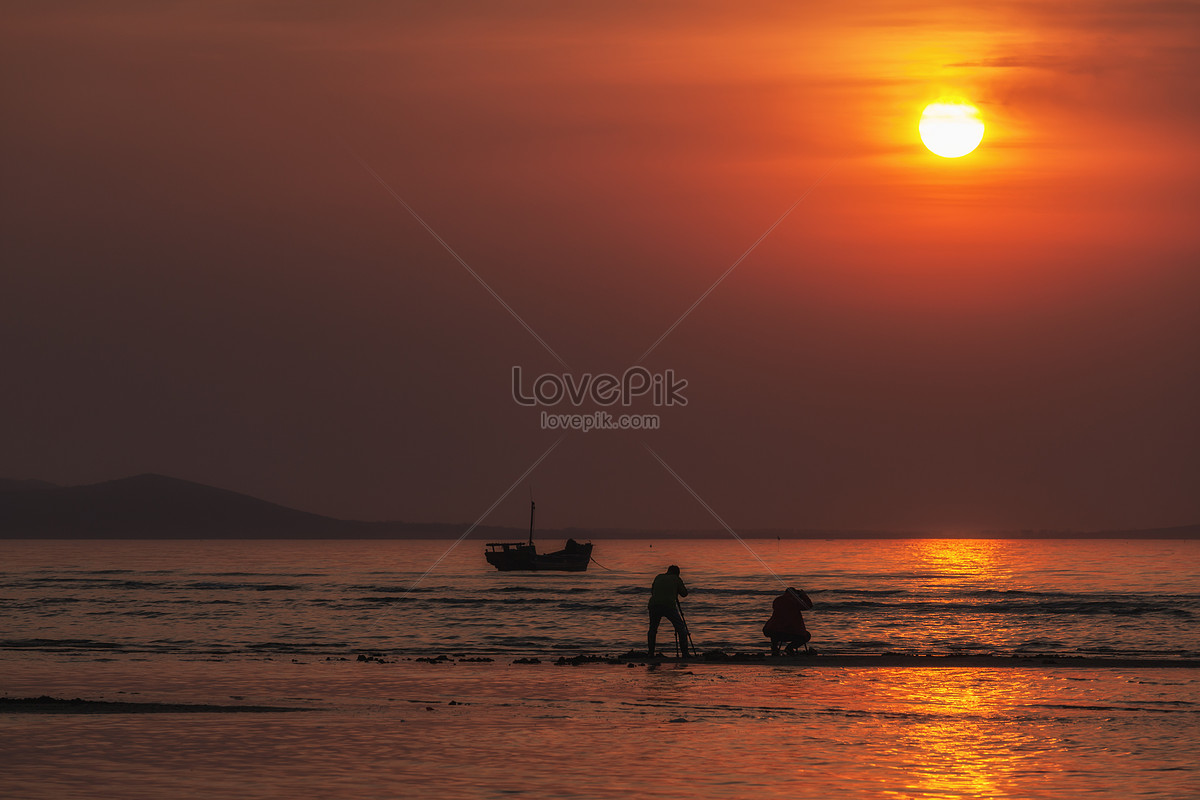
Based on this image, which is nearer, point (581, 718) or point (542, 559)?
point (581, 718)

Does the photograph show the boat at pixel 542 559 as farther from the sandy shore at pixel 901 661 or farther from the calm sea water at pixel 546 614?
the sandy shore at pixel 901 661

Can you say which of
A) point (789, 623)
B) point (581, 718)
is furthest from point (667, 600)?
point (581, 718)

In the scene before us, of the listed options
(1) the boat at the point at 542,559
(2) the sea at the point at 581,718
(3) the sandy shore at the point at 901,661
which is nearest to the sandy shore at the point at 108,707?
(2) the sea at the point at 581,718

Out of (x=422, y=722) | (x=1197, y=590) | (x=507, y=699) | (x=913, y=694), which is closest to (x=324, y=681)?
(x=507, y=699)

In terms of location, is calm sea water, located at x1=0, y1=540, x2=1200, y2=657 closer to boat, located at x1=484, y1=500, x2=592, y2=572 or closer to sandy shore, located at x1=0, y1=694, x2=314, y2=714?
boat, located at x1=484, y1=500, x2=592, y2=572

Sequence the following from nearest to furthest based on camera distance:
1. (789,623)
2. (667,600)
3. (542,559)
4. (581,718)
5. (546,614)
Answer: (581,718), (667,600), (789,623), (546,614), (542,559)

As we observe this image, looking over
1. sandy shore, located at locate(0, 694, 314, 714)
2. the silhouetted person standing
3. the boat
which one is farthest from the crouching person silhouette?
the boat

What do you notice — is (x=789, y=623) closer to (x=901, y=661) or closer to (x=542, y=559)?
(x=901, y=661)

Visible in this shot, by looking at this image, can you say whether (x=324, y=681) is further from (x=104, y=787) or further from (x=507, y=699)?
(x=104, y=787)

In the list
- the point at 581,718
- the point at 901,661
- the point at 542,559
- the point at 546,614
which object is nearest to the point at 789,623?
the point at 901,661

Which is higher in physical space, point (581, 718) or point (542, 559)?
point (542, 559)

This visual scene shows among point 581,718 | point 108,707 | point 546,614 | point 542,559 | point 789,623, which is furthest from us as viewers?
point 542,559

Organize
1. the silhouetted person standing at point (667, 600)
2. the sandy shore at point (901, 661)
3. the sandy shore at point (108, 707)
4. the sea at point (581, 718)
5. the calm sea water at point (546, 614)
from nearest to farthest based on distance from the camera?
1. the sea at point (581, 718)
2. the sandy shore at point (108, 707)
3. the sandy shore at point (901, 661)
4. the silhouetted person standing at point (667, 600)
5. the calm sea water at point (546, 614)

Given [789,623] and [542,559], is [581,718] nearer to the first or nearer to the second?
[789,623]
